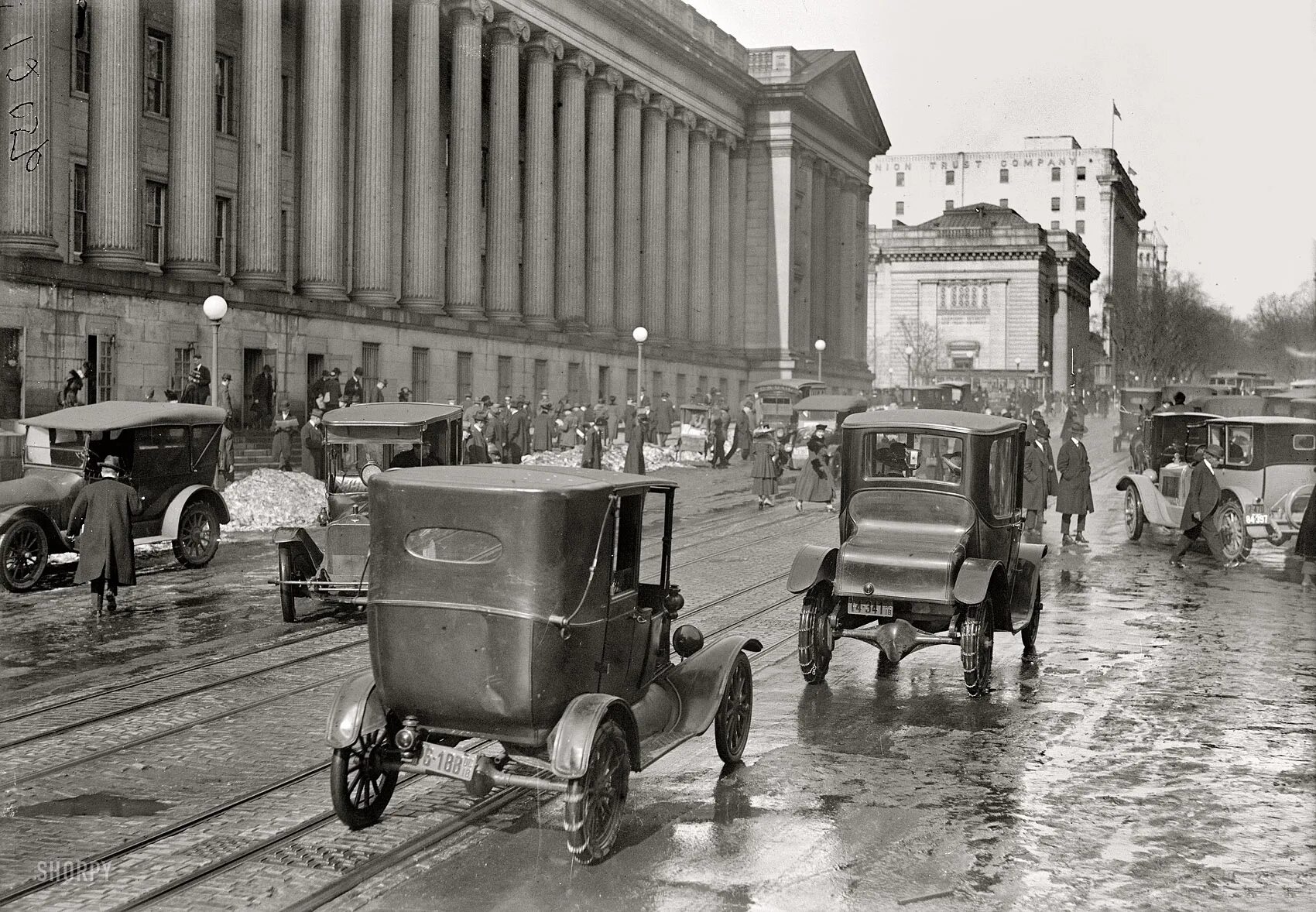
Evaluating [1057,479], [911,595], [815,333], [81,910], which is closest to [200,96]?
[1057,479]

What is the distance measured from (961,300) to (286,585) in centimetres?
10321

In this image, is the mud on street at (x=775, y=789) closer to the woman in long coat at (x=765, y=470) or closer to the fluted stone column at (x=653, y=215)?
the woman in long coat at (x=765, y=470)

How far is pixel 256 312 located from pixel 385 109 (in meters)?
6.85

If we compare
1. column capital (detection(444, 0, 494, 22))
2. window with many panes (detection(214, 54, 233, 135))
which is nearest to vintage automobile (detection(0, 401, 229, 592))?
window with many panes (detection(214, 54, 233, 135))

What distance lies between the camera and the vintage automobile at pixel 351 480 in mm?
14953

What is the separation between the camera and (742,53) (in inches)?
2648

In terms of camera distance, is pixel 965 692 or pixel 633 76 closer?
pixel 965 692

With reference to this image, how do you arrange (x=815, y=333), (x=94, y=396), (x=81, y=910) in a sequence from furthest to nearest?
(x=815, y=333)
(x=94, y=396)
(x=81, y=910)

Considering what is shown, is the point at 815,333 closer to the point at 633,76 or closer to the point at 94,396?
the point at 633,76

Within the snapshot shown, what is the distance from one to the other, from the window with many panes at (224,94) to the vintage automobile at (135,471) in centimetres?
1861

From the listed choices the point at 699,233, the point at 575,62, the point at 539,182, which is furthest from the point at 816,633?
the point at 699,233

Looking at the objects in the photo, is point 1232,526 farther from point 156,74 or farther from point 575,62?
point 575,62

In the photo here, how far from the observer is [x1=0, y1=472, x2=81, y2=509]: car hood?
17.2 meters

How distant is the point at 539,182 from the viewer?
1836 inches
